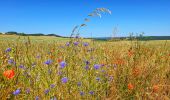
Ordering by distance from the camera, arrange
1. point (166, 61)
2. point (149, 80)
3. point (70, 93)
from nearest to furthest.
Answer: point (70, 93)
point (149, 80)
point (166, 61)

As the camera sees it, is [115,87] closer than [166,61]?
Yes

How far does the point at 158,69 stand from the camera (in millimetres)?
3691

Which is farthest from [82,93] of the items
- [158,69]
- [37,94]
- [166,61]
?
[166,61]

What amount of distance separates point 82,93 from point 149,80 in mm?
946

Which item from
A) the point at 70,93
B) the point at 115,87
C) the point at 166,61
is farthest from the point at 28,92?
the point at 166,61

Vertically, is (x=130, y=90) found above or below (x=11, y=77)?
below

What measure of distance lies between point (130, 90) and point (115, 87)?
0.19 meters

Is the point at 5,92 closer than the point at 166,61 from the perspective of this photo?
Yes

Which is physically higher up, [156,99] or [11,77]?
[11,77]

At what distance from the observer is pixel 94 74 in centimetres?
332

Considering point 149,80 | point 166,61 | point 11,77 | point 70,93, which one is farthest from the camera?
point 166,61

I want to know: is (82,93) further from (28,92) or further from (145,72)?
(145,72)

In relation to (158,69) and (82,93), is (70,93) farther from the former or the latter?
(158,69)

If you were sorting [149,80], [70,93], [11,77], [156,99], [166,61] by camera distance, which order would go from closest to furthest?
[11,77] < [70,93] < [156,99] < [149,80] < [166,61]
